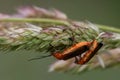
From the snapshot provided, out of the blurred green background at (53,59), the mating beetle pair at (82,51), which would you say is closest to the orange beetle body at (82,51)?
the mating beetle pair at (82,51)

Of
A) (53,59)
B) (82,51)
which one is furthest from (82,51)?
(53,59)

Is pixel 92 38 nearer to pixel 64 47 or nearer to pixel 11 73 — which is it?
pixel 64 47

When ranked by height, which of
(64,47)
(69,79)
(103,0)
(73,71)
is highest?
(64,47)

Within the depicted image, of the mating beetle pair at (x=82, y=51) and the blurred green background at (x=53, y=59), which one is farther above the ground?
the mating beetle pair at (x=82, y=51)

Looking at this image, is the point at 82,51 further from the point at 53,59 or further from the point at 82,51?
the point at 53,59

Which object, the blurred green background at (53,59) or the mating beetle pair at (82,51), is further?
the blurred green background at (53,59)

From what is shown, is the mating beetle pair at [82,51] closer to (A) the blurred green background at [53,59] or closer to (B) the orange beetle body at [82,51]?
(B) the orange beetle body at [82,51]

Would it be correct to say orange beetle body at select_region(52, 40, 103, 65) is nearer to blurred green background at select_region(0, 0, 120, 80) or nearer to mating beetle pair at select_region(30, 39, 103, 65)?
mating beetle pair at select_region(30, 39, 103, 65)

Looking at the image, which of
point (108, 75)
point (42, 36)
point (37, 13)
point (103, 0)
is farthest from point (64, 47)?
point (103, 0)
